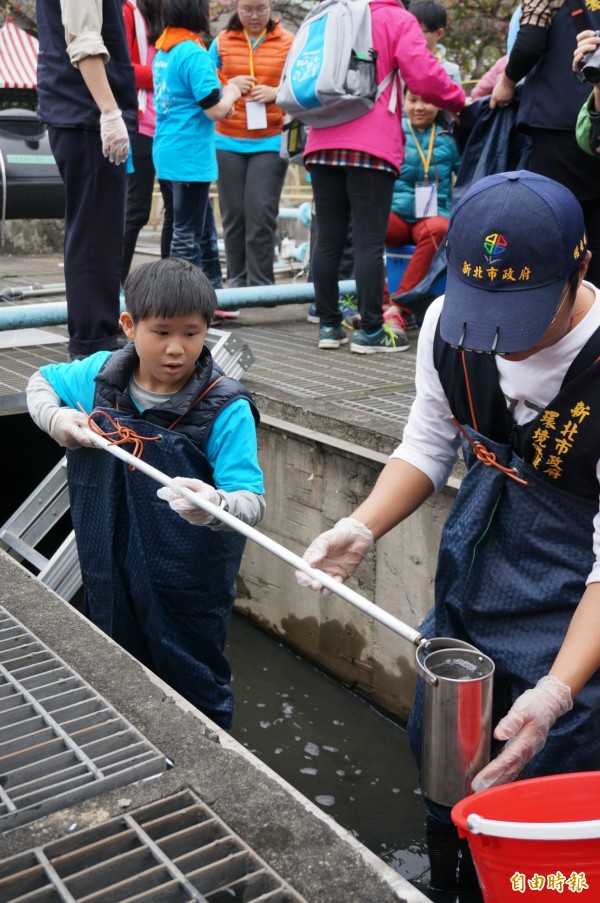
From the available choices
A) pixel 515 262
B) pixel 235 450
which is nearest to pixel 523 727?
pixel 515 262

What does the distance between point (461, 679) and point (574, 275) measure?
0.80 m

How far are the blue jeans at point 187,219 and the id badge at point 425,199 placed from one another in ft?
4.47

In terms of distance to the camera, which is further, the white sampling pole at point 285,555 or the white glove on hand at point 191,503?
the white glove on hand at point 191,503

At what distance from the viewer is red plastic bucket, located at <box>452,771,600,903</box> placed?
1522 millimetres

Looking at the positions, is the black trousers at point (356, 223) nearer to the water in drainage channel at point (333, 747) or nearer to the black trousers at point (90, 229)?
the black trousers at point (90, 229)

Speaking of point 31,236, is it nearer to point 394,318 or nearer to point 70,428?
point 394,318

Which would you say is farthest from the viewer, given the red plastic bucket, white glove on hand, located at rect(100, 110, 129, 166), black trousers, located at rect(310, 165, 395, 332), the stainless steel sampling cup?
black trousers, located at rect(310, 165, 395, 332)

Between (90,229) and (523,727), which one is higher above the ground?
(90,229)

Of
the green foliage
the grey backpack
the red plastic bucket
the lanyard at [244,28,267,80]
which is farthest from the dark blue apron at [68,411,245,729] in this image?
the green foliage

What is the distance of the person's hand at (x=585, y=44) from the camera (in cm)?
344

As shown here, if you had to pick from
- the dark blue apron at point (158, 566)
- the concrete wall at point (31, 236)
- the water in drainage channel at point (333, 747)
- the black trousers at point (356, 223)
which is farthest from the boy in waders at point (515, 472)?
the concrete wall at point (31, 236)

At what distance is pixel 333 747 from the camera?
3.99m

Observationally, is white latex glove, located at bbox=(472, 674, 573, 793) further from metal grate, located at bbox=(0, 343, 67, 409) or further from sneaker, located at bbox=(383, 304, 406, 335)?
sneaker, located at bbox=(383, 304, 406, 335)

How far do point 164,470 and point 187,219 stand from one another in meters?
3.26
